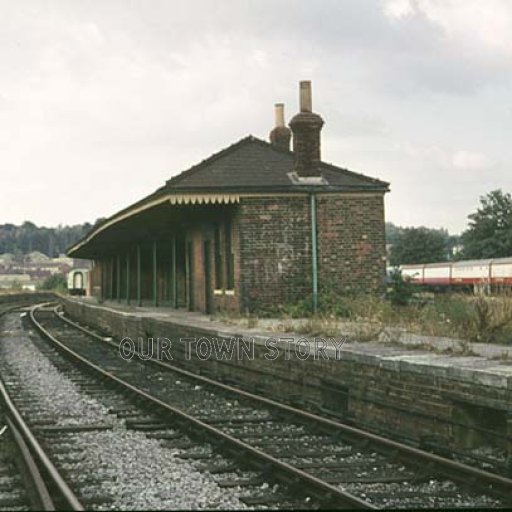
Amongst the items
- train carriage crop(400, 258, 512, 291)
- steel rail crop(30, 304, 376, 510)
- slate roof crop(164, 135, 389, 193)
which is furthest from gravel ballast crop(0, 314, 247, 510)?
train carriage crop(400, 258, 512, 291)

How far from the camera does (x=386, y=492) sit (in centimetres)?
624

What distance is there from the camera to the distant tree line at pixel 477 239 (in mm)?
72875

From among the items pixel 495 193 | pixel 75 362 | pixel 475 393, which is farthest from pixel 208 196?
pixel 495 193

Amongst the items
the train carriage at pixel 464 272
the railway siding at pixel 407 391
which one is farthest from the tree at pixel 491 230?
the railway siding at pixel 407 391

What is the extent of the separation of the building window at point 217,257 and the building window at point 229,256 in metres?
0.57

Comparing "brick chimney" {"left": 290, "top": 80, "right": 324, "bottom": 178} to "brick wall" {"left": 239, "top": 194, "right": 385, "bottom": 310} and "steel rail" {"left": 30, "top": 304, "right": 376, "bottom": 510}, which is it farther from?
"steel rail" {"left": 30, "top": 304, "right": 376, "bottom": 510}

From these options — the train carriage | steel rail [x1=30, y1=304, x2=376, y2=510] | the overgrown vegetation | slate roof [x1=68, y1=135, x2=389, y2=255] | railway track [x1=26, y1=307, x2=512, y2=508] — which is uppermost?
slate roof [x1=68, y1=135, x2=389, y2=255]

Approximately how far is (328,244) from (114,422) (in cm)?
1014

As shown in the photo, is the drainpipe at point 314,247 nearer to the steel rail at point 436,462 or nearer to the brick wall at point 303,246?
the brick wall at point 303,246

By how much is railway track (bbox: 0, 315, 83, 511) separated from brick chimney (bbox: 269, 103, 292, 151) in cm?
1746

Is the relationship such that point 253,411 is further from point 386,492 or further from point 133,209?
point 133,209

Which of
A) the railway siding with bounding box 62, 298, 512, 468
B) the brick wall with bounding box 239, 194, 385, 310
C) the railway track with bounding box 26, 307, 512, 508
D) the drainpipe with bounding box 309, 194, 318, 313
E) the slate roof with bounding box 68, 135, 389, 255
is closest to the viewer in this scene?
the railway track with bounding box 26, 307, 512, 508

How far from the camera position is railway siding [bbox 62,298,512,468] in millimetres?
7320

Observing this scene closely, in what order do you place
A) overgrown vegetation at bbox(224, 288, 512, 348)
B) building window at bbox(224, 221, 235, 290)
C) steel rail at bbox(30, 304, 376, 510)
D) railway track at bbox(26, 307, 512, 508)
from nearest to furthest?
steel rail at bbox(30, 304, 376, 510) < railway track at bbox(26, 307, 512, 508) < overgrown vegetation at bbox(224, 288, 512, 348) < building window at bbox(224, 221, 235, 290)
